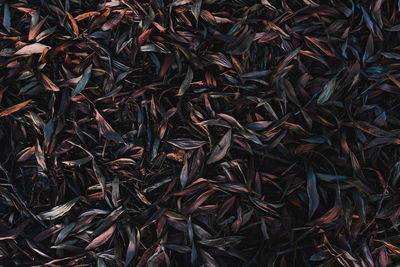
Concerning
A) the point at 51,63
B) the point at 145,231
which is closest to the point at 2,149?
the point at 51,63

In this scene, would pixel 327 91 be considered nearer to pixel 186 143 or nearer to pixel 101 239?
pixel 186 143

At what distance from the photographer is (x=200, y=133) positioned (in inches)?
31.9

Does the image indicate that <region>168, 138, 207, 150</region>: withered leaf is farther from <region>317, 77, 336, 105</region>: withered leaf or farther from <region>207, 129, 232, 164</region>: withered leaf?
<region>317, 77, 336, 105</region>: withered leaf

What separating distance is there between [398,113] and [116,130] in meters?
0.76

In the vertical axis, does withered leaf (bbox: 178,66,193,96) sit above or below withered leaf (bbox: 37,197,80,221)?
above

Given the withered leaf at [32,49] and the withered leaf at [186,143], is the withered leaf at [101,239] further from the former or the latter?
the withered leaf at [32,49]

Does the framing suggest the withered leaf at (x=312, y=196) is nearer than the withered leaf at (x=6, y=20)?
Yes

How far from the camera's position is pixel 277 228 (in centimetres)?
79

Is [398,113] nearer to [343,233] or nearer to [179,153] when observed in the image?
[343,233]

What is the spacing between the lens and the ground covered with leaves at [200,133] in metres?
0.78

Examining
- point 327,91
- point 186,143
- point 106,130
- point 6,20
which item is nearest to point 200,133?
point 186,143

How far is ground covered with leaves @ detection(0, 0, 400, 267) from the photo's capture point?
0.78 m

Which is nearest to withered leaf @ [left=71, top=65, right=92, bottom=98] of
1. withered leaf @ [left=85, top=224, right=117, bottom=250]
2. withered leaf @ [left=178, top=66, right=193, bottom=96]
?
withered leaf @ [left=178, top=66, right=193, bottom=96]

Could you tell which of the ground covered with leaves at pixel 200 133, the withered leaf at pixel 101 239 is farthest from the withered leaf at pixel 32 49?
the withered leaf at pixel 101 239
